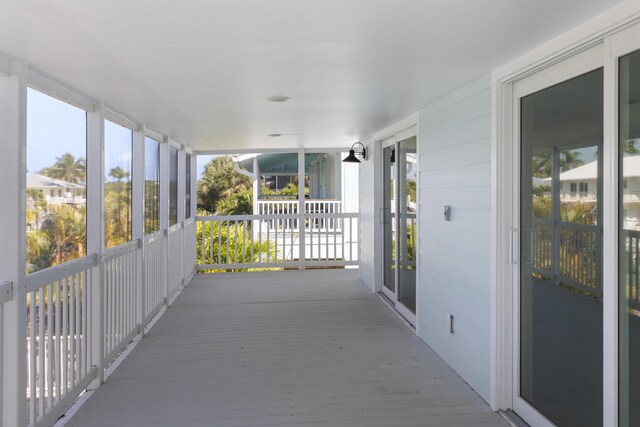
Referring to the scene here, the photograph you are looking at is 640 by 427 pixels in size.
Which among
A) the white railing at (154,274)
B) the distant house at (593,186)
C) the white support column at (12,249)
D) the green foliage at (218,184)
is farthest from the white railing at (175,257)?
the green foliage at (218,184)

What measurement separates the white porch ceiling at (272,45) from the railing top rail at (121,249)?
113 centimetres

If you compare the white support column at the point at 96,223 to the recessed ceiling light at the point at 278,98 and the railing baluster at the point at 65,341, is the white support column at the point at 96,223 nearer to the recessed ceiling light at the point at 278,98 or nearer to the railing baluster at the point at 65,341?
the railing baluster at the point at 65,341

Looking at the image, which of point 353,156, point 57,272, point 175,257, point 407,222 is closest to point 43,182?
point 57,272

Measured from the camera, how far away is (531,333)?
2.69 m

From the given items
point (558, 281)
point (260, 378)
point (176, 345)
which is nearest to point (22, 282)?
point (260, 378)

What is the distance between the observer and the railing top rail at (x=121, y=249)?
12.0 feet

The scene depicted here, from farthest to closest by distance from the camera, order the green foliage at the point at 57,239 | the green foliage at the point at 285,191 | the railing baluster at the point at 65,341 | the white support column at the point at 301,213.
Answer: the green foliage at the point at 285,191, the white support column at the point at 301,213, the railing baluster at the point at 65,341, the green foliage at the point at 57,239

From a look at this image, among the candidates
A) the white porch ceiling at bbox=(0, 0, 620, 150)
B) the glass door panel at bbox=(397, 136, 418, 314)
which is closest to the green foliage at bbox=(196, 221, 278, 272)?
the glass door panel at bbox=(397, 136, 418, 314)

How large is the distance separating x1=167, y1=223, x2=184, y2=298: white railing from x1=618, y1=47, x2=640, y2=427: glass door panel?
16.3 ft

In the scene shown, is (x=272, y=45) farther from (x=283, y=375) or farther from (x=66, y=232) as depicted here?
(x=283, y=375)

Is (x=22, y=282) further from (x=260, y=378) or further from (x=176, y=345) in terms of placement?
(x=176, y=345)

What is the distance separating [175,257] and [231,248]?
7.03 feet

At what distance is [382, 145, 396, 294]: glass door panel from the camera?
18.9ft

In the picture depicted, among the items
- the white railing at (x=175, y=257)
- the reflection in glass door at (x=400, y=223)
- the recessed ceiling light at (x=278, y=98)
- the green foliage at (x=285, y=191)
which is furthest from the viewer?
the green foliage at (x=285, y=191)
